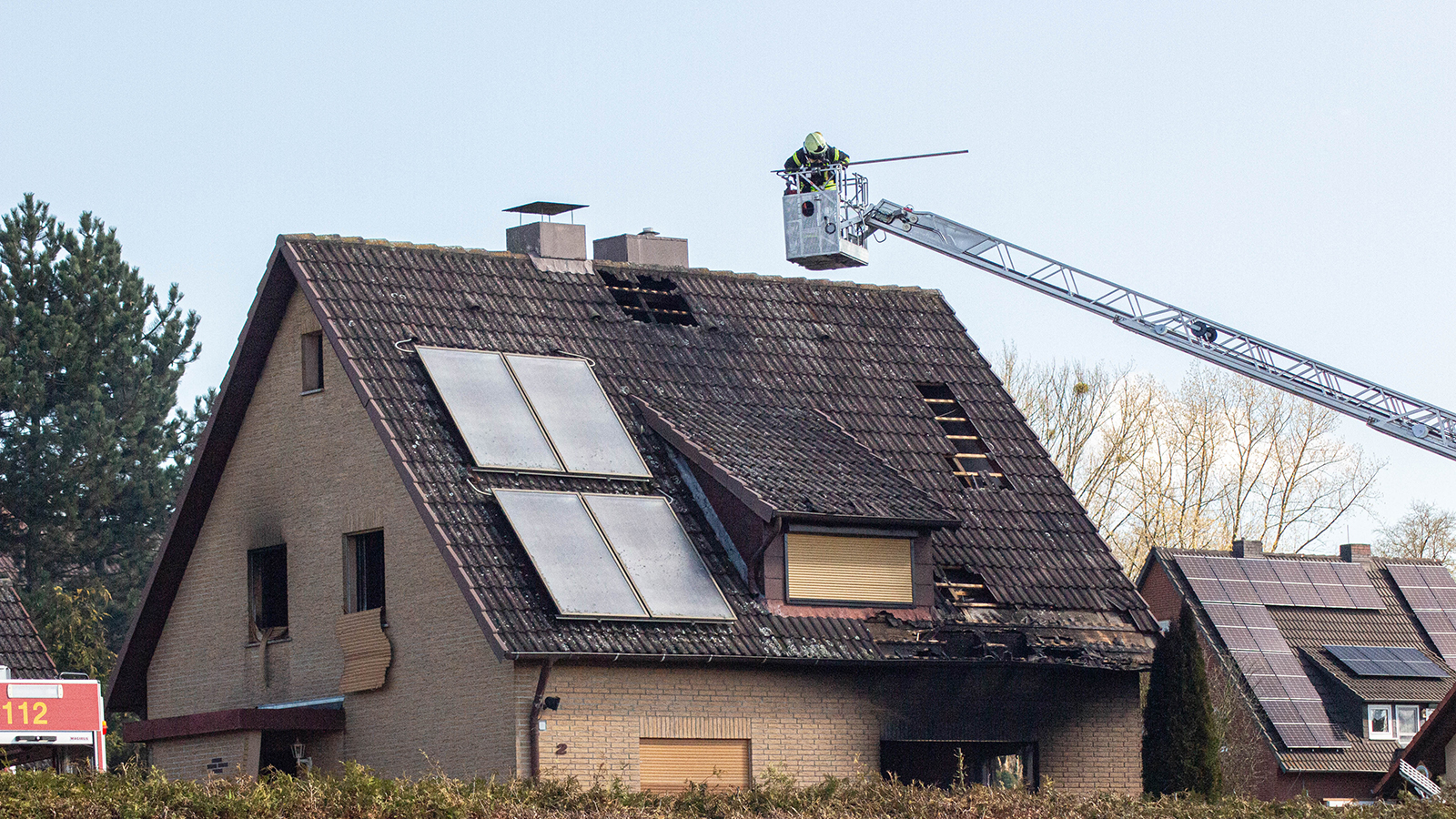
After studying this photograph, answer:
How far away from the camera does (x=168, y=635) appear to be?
87.1 feet

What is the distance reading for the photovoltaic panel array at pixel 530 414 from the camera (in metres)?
23.0

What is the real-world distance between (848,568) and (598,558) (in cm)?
320

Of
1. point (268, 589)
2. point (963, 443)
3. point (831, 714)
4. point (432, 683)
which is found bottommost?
point (831, 714)

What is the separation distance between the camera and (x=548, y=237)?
89.2 ft

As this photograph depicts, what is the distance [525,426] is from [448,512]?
1.88m

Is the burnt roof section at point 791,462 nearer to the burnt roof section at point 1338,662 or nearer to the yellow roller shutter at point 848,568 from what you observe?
the yellow roller shutter at point 848,568

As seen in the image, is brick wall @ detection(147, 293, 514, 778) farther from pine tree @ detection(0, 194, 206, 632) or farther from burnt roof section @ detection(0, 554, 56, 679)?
pine tree @ detection(0, 194, 206, 632)

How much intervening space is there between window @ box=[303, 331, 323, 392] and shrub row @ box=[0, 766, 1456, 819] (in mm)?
8250

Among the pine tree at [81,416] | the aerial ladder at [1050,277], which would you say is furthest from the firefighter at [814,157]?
the pine tree at [81,416]

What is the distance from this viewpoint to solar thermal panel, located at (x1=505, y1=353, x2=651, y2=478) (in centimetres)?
2339

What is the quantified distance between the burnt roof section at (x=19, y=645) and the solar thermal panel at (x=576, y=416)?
30.0 ft

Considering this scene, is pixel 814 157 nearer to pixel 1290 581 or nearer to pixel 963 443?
pixel 963 443

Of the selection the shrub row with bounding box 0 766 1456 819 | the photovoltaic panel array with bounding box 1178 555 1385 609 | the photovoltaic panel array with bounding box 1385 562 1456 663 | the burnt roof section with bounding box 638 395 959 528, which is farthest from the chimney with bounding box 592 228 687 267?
the photovoltaic panel array with bounding box 1385 562 1456 663

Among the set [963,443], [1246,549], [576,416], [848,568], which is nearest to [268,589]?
[576,416]
